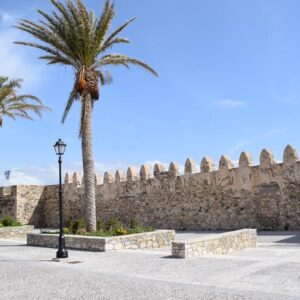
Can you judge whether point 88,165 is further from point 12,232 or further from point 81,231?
point 12,232

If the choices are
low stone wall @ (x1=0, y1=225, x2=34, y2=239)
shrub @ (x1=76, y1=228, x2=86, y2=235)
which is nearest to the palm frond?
shrub @ (x1=76, y1=228, x2=86, y2=235)

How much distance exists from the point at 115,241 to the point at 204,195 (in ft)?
25.9

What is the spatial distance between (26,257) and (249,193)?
9.44m

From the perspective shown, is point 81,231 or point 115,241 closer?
point 115,241

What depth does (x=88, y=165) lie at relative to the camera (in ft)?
46.3

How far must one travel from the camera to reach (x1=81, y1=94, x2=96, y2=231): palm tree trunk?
45.1 feet

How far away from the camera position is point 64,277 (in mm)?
7535

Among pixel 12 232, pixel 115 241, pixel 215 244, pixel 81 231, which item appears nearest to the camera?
pixel 215 244

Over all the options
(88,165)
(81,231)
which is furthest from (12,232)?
(88,165)

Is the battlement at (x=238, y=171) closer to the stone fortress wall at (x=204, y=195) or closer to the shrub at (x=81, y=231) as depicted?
the stone fortress wall at (x=204, y=195)

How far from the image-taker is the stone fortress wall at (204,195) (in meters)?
16.0

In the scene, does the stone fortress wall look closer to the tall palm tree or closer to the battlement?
the battlement

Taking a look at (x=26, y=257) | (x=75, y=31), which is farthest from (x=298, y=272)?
(x=75, y=31)

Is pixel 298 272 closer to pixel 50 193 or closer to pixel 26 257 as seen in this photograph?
pixel 26 257
